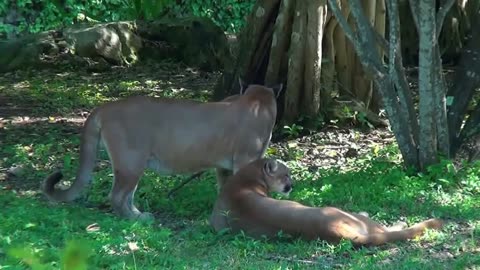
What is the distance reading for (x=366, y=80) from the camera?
11.8 meters

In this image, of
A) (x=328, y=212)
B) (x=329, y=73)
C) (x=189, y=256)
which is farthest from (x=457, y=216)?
(x=329, y=73)

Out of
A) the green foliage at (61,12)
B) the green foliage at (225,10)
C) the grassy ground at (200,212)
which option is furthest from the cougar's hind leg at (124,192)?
the green foliage at (225,10)

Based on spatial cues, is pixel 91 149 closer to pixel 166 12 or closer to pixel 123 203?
pixel 123 203

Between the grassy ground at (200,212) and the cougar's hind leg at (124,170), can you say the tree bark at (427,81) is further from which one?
the cougar's hind leg at (124,170)

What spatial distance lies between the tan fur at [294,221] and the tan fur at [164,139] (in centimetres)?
89

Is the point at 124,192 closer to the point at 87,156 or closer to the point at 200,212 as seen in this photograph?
the point at 87,156

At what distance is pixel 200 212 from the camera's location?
7.75 metres

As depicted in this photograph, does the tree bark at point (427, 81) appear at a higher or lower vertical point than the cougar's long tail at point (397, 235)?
higher

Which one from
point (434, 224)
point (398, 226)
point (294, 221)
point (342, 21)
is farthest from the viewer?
point (342, 21)

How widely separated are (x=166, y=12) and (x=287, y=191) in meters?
11.8

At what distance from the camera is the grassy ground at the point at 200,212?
19.5 feet

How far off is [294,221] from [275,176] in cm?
106

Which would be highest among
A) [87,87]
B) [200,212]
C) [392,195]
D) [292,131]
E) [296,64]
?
[296,64]

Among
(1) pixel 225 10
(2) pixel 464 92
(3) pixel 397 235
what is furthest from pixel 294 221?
(1) pixel 225 10
